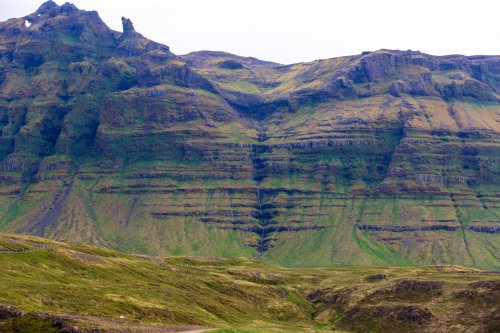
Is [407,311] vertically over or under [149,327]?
under

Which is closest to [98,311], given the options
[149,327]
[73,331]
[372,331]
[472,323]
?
[149,327]

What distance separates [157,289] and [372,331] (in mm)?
61039

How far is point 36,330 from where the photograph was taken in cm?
11244

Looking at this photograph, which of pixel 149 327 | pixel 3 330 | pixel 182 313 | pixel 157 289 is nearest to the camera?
pixel 3 330

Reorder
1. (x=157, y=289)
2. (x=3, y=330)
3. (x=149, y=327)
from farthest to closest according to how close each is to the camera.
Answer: (x=157, y=289) < (x=149, y=327) < (x=3, y=330)

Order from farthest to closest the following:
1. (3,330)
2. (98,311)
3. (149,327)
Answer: (98,311)
(149,327)
(3,330)

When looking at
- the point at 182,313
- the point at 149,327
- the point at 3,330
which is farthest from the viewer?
the point at 182,313

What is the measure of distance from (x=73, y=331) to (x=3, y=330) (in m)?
11.1

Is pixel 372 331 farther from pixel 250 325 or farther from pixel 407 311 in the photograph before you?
pixel 250 325

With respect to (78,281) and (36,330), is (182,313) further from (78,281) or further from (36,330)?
(36,330)

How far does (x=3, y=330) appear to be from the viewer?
112375 millimetres

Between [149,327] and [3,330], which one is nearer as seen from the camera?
[3,330]

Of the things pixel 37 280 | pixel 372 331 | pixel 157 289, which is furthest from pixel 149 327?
pixel 372 331

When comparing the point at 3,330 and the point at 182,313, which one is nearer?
the point at 3,330
